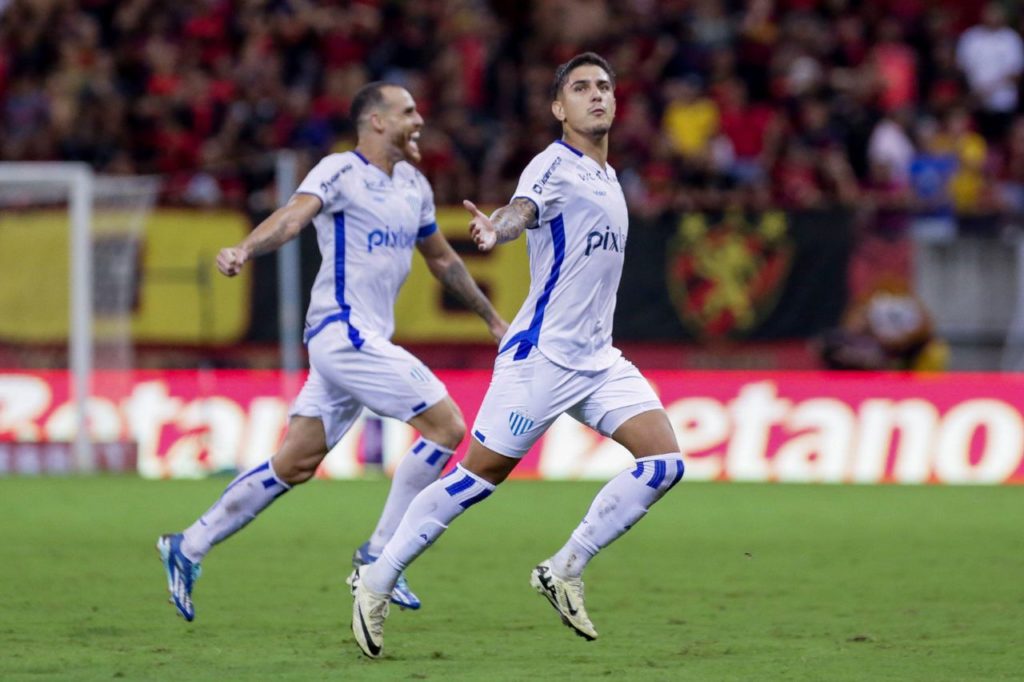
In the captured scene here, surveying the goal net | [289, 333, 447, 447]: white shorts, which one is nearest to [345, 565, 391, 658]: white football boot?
[289, 333, 447, 447]: white shorts

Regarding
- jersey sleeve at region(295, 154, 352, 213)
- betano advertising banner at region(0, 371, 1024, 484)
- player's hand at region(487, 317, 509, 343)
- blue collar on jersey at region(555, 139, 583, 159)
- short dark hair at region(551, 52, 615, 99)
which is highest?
short dark hair at region(551, 52, 615, 99)

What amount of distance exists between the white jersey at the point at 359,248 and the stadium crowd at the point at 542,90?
9.52m

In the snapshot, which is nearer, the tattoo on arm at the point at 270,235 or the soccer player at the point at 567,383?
the soccer player at the point at 567,383

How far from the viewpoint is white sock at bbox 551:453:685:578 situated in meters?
7.42

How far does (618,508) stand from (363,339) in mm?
1685

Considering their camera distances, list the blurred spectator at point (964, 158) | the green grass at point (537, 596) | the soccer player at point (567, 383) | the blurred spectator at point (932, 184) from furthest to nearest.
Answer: the blurred spectator at point (964, 158) < the blurred spectator at point (932, 184) < the soccer player at point (567, 383) < the green grass at point (537, 596)

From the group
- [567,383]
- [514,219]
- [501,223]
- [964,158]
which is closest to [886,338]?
[964,158]

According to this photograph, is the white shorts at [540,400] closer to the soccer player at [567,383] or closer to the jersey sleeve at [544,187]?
the soccer player at [567,383]

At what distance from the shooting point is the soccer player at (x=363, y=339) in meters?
8.34

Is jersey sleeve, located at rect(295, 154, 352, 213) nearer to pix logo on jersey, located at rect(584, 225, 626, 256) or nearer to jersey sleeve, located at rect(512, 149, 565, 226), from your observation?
jersey sleeve, located at rect(512, 149, 565, 226)

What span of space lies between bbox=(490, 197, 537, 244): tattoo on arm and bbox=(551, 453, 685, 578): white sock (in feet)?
3.74

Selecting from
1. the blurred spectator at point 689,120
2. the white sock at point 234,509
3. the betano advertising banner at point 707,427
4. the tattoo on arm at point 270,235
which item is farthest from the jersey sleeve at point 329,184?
the blurred spectator at point 689,120

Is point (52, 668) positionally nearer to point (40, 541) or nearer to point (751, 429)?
point (40, 541)

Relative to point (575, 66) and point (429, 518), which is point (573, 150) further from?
point (429, 518)
